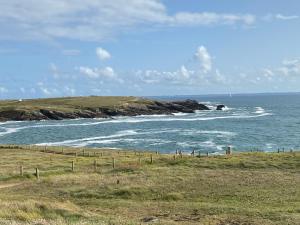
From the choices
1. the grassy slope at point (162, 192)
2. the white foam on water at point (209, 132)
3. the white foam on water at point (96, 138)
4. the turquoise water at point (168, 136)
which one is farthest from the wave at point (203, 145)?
the grassy slope at point (162, 192)

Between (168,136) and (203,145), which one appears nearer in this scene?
(203,145)

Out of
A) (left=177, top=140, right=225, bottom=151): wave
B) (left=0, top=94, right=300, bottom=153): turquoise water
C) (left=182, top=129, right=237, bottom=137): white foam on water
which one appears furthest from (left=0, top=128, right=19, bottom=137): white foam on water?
(left=177, top=140, right=225, bottom=151): wave

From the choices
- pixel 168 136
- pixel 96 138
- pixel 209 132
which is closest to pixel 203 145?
pixel 168 136

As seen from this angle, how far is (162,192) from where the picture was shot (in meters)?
40.3

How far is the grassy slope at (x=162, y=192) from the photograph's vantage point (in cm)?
3005

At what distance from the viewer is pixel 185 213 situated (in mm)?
32531

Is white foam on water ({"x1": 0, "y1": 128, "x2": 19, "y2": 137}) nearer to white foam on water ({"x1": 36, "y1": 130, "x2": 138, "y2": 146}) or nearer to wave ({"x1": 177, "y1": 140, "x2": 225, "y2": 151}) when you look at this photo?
white foam on water ({"x1": 36, "y1": 130, "x2": 138, "y2": 146})

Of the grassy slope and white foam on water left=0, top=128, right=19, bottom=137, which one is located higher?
the grassy slope

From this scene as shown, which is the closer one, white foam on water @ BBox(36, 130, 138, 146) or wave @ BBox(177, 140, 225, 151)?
wave @ BBox(177, 140, 225, 151)

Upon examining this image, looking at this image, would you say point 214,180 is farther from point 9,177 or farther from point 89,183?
point 9,177

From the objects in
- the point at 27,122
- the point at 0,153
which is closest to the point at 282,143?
the point at 0,153

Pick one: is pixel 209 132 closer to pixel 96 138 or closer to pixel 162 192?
pixel 96 138

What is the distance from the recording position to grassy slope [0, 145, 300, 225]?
30047mm

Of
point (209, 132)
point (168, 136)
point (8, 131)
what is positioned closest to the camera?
point (168, 136)
